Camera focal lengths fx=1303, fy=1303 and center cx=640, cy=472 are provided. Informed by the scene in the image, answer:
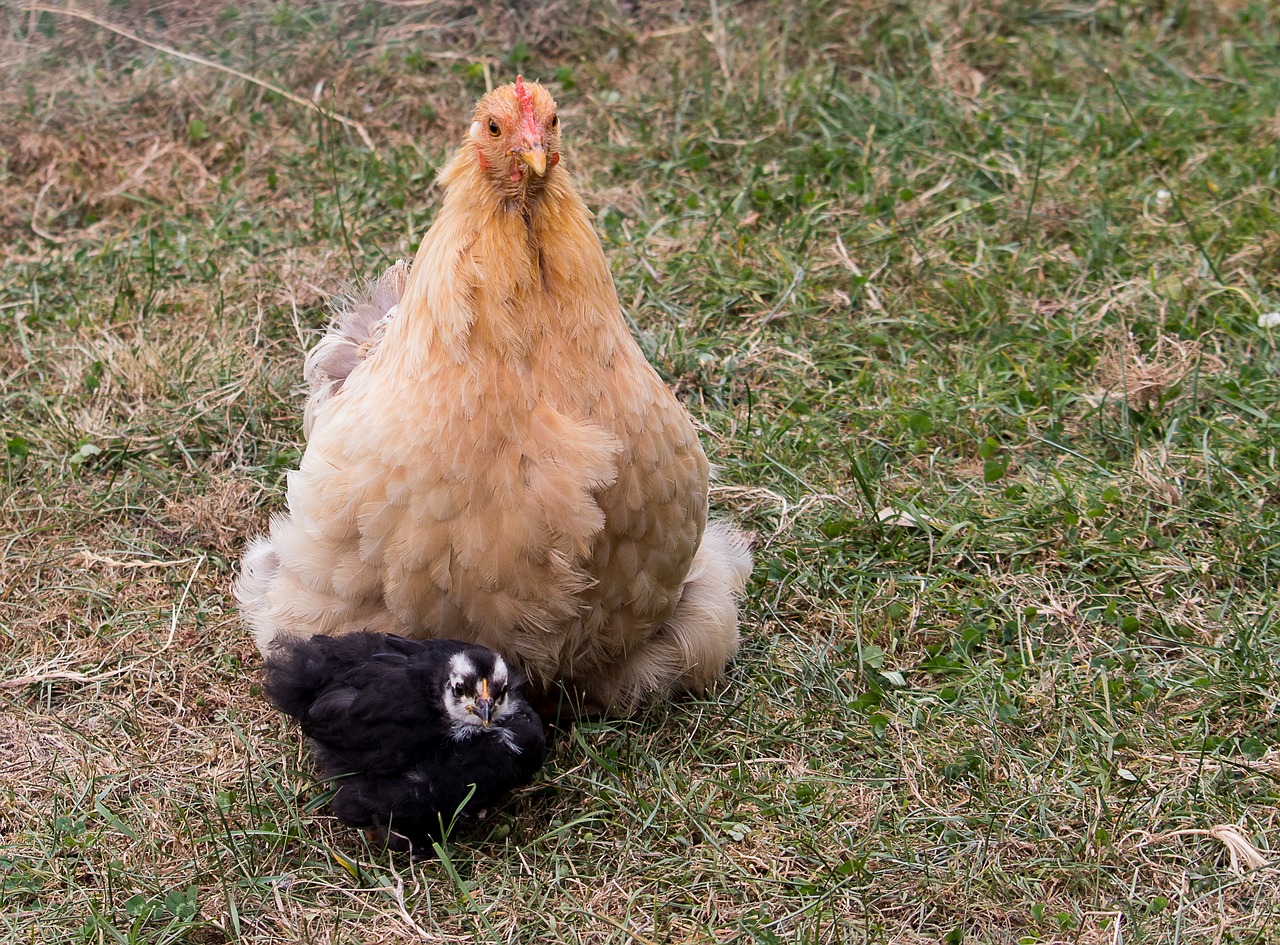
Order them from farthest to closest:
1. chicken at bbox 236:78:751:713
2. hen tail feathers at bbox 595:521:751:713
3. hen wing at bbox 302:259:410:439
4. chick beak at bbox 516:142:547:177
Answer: hen wing at bbox 302:259:410:439 < hen tail feathers at bbox 595:521:751:713 < chicken at bbox 236:78:751:713 < chick beak at bbox 516:142:547:177

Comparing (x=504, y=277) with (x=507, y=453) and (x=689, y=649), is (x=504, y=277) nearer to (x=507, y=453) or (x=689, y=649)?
(x=507, y=453)

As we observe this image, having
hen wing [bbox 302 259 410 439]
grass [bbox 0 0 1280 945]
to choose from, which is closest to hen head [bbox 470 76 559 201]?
hen wing [bbox 302 259 410 439]

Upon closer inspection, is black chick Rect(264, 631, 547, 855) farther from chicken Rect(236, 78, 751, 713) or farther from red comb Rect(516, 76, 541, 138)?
red comb Rect(516, 76, 541, 138)

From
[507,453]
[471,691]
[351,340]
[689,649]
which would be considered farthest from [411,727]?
[351,340]

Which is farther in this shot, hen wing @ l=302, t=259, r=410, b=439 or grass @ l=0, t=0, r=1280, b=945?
hen wing @ l=302, t=259, r=410, b=439

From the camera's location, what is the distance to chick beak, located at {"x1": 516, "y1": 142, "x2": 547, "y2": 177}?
10.4ft

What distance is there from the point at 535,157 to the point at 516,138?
0.10 metres

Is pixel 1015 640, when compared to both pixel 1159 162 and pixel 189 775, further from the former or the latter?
pixel 1159 162

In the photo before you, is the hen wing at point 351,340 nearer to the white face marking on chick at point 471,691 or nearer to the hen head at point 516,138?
the hen head at point 516,138

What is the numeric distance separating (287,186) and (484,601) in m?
3.42

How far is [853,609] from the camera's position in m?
4.19

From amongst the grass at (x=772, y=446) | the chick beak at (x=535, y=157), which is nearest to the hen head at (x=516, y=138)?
the chick beak at (x=535, y=157)

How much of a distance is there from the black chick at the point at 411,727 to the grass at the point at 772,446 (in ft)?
0.57

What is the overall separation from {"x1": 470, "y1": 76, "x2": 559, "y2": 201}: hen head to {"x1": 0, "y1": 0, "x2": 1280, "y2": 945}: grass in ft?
5.13
